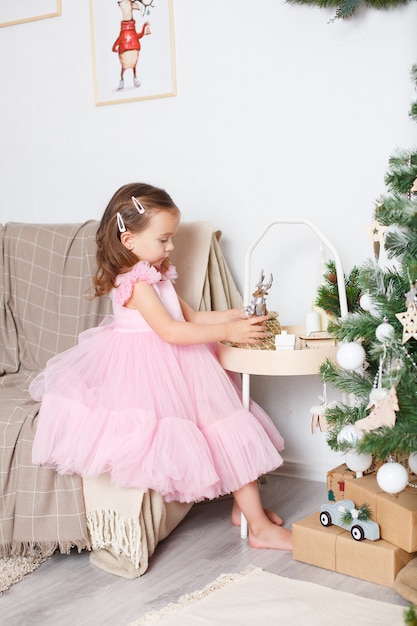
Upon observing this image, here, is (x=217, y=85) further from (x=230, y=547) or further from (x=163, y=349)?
(x=230, y=547)

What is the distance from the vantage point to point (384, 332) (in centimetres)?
158

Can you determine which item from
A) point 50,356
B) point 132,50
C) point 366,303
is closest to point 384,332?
point 366,303

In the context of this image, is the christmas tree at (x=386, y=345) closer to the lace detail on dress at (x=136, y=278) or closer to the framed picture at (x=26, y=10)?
the lace detail on dress at (x=136, y=278)

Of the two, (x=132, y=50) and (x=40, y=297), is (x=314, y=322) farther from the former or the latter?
(x=132, y=50)

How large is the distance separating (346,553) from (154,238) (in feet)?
3.13

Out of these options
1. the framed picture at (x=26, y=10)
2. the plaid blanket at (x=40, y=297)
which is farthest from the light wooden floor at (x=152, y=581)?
the framed picture at (x=26, y=10)

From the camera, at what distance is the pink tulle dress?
1906 mm

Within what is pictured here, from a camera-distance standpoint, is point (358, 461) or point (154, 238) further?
point (154, 238)

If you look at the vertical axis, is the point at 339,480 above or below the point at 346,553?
above

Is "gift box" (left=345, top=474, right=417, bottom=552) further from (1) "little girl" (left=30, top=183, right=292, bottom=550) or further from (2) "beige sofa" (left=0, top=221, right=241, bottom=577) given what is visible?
(2) "beige sofa" (left=0, top=221, right=241, bottom=577)

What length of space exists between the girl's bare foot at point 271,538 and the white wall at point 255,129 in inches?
20.4

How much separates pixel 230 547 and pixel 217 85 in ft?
4.78

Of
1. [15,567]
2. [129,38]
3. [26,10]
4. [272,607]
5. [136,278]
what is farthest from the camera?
[26,10]

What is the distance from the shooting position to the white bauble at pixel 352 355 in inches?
64.3
